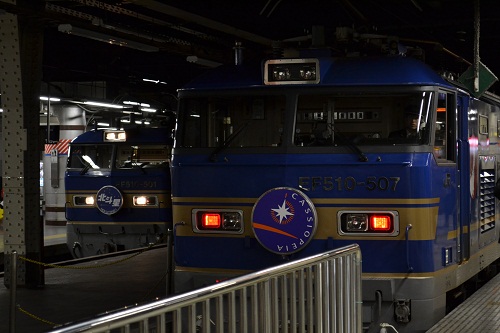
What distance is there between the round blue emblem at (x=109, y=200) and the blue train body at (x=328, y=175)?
983 centimetres

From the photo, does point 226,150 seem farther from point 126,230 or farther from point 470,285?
point 126,230

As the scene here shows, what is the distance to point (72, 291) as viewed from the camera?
13.9m

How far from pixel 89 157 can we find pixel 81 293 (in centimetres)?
647

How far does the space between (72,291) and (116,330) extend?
10.6 m

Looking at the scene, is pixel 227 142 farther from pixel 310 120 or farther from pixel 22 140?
pixel 22 140

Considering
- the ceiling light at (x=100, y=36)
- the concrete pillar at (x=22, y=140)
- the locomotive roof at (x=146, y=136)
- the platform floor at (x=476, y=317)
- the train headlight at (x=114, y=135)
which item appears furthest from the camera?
the locomotive roof at (x=146, y=136)

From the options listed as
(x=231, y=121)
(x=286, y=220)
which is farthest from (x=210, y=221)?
(x=231, y=121)

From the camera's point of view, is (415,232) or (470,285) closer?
(415,232)

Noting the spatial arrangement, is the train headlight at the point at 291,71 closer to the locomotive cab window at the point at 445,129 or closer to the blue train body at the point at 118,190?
the locomotive cab window at the point at 445,129

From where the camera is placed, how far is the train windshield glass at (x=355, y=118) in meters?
8.70

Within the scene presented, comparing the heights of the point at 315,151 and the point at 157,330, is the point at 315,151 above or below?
above

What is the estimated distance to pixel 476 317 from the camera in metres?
8.26

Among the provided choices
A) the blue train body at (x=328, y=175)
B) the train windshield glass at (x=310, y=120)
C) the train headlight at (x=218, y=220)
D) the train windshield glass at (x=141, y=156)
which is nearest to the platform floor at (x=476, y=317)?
the blue train body at (x=328, y=175)

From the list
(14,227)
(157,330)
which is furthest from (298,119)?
(14,227)
